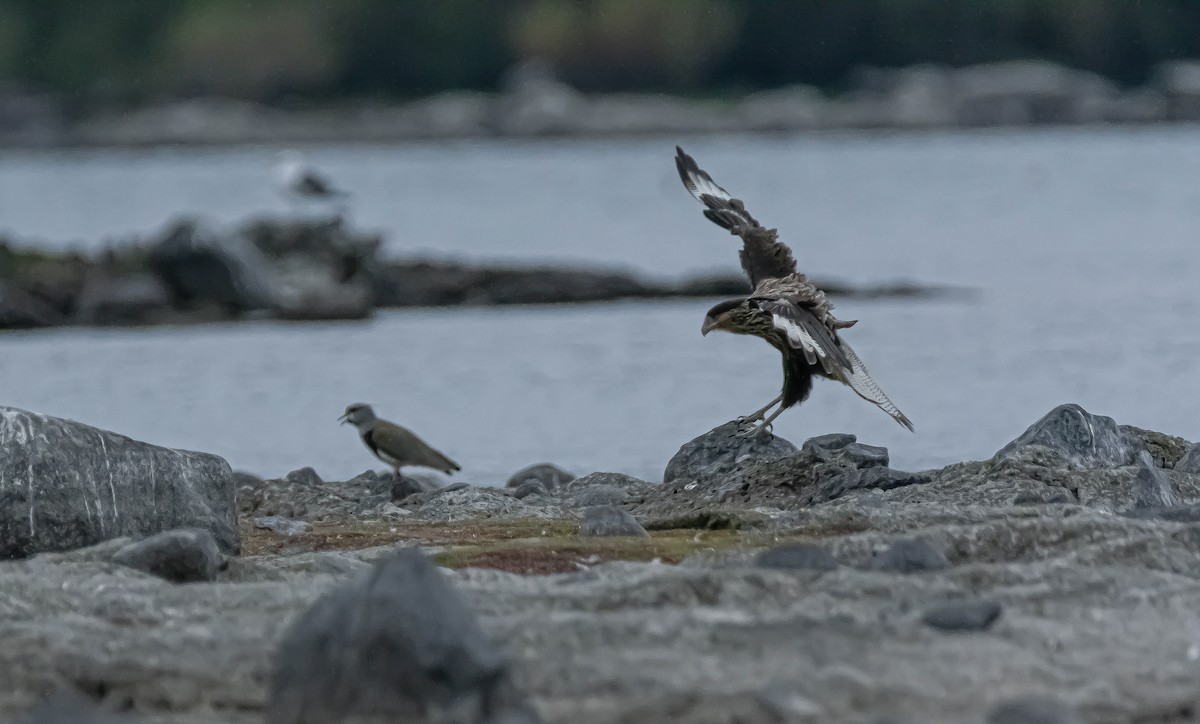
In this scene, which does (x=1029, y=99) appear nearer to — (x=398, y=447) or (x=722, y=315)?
(x=398, y=447)

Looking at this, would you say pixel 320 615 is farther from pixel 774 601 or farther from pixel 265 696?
pixel 774 601

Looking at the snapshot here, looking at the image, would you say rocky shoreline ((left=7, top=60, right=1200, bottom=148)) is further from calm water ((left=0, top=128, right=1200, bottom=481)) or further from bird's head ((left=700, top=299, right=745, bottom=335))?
bird's head ((left=700, top=299, right=745, bottom=335))

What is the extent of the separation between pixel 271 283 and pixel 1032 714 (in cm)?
2230

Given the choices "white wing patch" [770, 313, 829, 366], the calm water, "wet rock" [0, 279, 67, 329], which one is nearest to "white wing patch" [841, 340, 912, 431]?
"white wing patch" [770, 313, 829, 366]

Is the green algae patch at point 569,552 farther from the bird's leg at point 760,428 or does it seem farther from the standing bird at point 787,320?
the bird's leg at point 760,428

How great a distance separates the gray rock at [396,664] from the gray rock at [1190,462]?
186 inches

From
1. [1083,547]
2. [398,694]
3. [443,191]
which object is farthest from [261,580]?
[443,191]

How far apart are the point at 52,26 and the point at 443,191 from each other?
156 feet

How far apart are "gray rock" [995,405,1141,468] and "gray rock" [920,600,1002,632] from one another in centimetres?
315

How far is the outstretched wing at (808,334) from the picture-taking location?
7.69m

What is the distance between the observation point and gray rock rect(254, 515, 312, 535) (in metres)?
7.73

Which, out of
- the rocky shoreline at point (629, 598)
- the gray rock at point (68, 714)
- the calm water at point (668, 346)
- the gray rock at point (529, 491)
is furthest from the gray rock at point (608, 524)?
the calm water at point (668, 346)

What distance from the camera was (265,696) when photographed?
459cm

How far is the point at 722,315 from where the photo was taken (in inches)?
323
